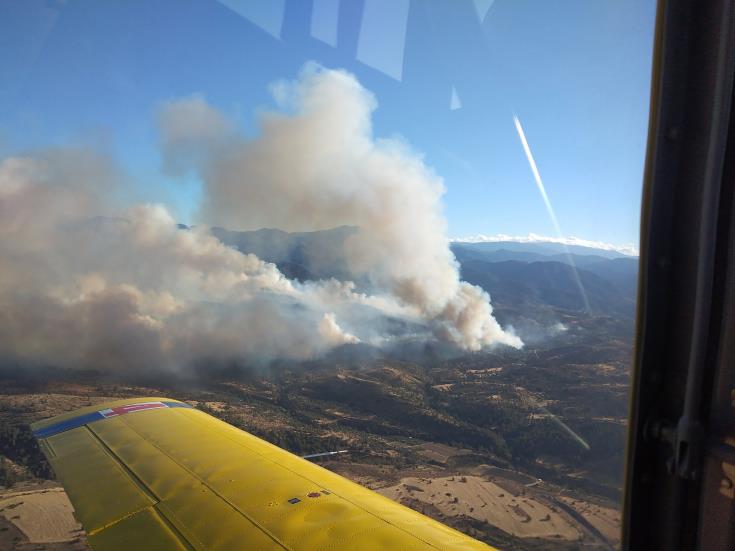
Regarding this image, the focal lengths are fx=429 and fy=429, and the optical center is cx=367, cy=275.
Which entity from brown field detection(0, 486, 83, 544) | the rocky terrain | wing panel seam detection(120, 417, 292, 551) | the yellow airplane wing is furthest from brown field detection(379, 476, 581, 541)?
wing panel seam detection(120, 417, 292, 551)

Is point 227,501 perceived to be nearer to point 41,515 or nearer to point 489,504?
point 41,515

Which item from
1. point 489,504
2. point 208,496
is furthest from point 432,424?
point 208,496

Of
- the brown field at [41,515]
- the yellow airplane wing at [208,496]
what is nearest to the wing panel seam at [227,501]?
the yellow airplane wing at [208,496]

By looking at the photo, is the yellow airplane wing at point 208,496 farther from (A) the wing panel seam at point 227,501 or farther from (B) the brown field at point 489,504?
(B) the brown field at point 489,504

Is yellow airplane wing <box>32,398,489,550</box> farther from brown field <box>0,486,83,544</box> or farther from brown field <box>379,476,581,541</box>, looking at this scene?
brown field <box>379,476,581,541</box>

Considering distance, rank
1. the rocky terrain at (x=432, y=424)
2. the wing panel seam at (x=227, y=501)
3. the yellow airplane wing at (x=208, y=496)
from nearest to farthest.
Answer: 1. the wing panel seam at (x=227, y=501)
2. the yellow airplane wing at (x=208, y=496)
3. the rocky terrain at (x=432, y=424)

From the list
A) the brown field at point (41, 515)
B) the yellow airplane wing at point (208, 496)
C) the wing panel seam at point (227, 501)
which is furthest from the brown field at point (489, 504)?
the wing panel seam at point (227, 501)

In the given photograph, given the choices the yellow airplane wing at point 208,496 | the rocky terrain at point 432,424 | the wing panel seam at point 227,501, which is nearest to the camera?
the wing panel seam at point 227,501

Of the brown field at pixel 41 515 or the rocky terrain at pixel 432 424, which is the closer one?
the brown field at pixel 41 515

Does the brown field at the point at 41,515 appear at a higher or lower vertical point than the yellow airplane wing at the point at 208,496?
lower

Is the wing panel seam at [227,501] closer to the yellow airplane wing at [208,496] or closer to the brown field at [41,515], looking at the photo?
the yellow airplane wing at [208,496]
